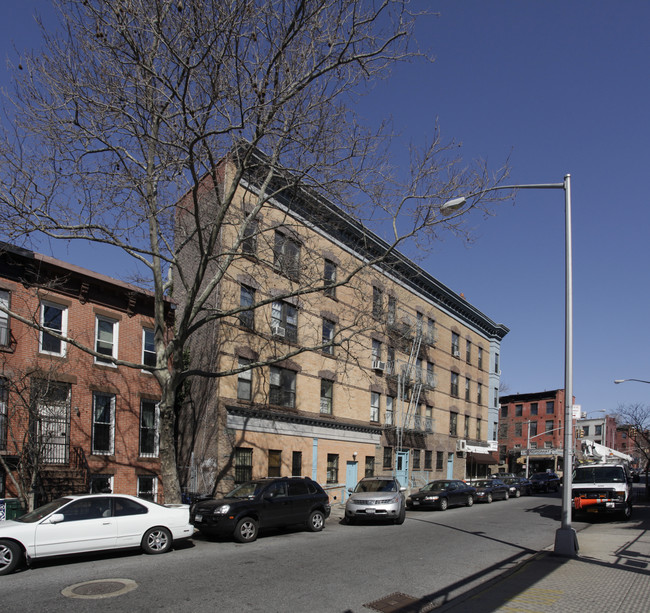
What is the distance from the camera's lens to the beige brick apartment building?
2091 cm

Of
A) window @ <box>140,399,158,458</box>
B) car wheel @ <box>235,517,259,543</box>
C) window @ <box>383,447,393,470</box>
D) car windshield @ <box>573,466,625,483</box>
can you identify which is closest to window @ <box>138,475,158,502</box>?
window @ <box>140,399,158,458</box>

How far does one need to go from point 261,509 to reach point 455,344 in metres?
28.1

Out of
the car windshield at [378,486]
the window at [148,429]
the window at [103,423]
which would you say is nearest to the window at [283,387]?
the window at [148,429]

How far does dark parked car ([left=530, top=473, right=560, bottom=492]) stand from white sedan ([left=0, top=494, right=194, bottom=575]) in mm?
34511

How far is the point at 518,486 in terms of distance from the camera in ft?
121

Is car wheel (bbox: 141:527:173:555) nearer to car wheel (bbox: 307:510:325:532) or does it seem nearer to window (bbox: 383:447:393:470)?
car wheel (bbox: 307:510:325:532)

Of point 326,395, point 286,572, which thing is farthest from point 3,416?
point 326,395

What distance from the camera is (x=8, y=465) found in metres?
16.5

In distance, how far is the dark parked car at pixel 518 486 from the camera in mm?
36234

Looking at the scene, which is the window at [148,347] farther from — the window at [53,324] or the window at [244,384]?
the window at [244,384]

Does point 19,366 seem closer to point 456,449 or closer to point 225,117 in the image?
point 225,117

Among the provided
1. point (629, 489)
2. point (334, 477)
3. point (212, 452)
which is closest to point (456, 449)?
point (334, 477)

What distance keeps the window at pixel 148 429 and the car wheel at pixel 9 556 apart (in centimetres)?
1029

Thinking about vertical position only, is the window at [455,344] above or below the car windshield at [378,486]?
above
